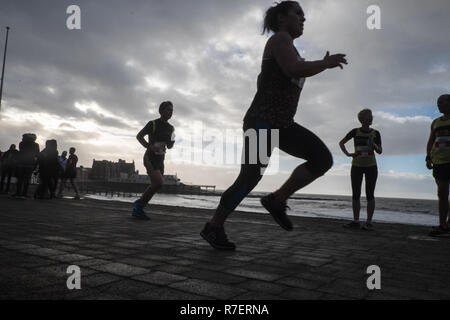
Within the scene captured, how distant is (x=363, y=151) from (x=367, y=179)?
19.6 inches

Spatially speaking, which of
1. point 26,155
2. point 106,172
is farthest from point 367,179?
point 106,172

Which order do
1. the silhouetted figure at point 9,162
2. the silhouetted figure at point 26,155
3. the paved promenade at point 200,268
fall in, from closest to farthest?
the paved promenade at point 200,268, the silhouetted figure at point 26,155, the silhouetted figure at point 9,162

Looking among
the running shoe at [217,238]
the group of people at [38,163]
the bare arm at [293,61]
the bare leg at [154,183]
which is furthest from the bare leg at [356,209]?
the group of people at [38,163]

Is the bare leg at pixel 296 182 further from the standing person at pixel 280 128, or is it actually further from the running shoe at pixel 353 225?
the running shoe at pixel 353 225

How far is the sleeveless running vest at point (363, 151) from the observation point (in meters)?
5.81

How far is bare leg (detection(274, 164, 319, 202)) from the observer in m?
2.81

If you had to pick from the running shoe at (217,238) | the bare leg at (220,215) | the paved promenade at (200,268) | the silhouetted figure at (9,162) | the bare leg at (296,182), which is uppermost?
the silhouetted figure at (9,162)

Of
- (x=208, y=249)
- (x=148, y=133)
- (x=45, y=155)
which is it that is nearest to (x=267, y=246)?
(x=208, y=249)

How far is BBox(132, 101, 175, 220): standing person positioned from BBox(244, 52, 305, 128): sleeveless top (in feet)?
10.4

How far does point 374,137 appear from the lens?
5.87 metres

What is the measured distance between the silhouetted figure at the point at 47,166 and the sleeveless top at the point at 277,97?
921cm

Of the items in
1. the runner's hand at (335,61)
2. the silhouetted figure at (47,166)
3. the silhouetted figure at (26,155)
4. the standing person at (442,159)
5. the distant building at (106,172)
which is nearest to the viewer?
the runner's hand at (335,61)

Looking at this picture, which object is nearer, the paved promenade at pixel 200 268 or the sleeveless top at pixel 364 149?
the paved promenade at pixel 200 268
